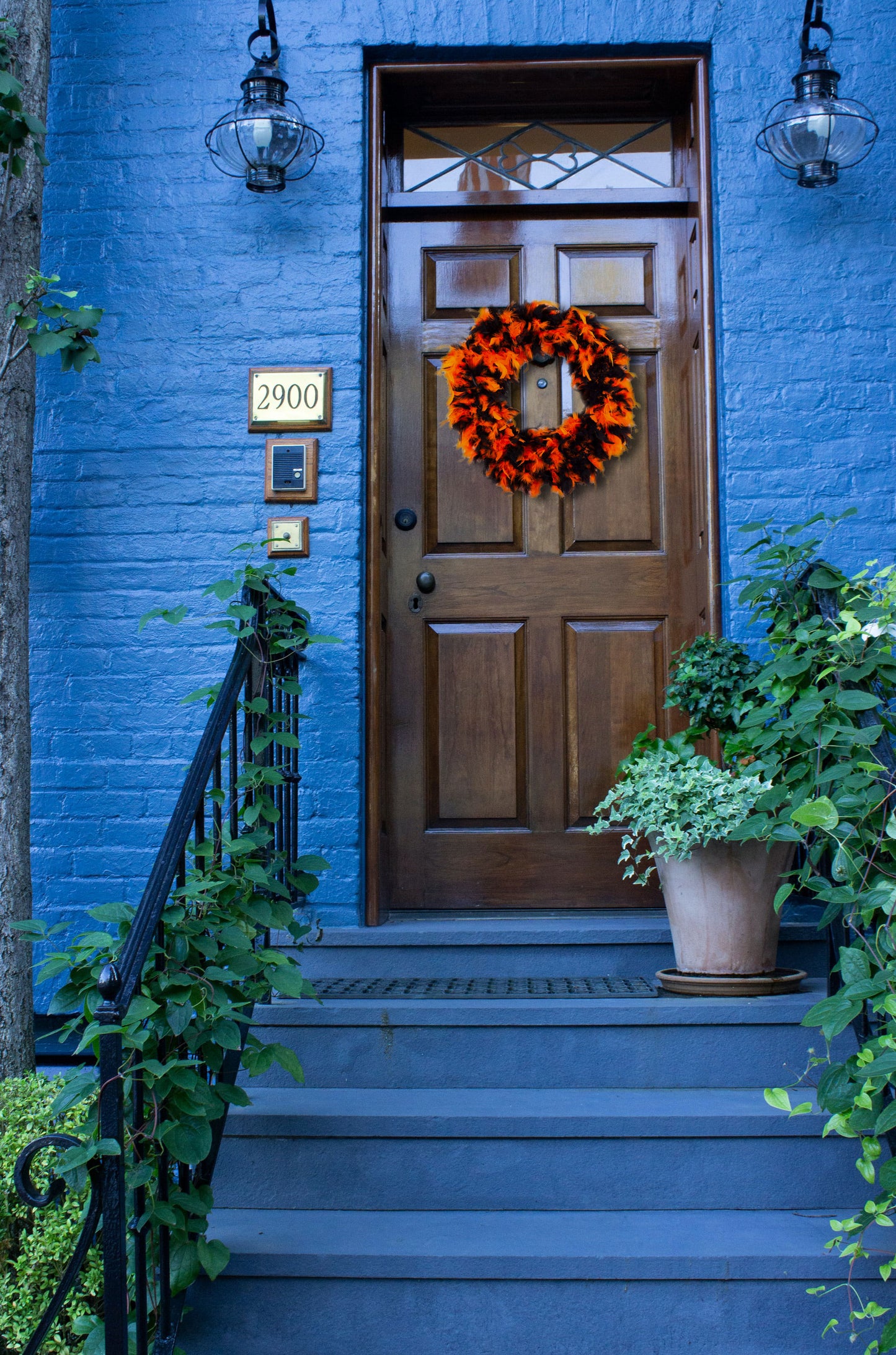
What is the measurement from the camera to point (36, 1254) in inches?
89.4

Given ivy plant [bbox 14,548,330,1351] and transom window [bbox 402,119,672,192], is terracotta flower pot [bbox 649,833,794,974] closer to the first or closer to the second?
ivy plant [bbox 14,548,330,1351]

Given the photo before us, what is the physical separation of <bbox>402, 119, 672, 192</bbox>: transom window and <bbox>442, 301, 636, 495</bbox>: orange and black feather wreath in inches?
19.0

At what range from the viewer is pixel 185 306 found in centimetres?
354

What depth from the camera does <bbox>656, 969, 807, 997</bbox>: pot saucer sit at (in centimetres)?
271

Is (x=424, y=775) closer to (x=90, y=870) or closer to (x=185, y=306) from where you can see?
(x=90, y=870)

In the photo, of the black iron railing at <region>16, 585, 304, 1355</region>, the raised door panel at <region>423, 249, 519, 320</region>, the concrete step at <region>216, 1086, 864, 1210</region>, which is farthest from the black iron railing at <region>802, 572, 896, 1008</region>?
the raised door panel at <region>423, 249, 519, 320</region>

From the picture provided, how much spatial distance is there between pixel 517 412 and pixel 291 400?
772 millimetres

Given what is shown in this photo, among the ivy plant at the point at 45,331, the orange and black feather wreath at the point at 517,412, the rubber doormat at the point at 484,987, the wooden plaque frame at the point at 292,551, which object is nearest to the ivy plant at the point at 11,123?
the ivy plant at the point at 45,331

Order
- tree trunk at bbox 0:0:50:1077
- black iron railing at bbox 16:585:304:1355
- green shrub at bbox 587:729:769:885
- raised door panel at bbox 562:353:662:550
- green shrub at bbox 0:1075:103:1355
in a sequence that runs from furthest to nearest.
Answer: raised door panel at bbox 562:353:662:550 → tree trunk at bbox 0:0:50:1077 → green shrub at bbox 587:729:769:885 → green shrub at bbox 0:1075:103:1355 → black iron railing at bbox 16:585:304:1355

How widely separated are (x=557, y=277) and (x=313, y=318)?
2.88ft

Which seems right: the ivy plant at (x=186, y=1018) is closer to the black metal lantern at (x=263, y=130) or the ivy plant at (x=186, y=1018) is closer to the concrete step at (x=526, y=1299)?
the concrete step at (x=526, y=1299)

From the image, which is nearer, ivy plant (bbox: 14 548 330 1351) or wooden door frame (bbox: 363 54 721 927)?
ivy plant (bbox: 14 548 330 1351)

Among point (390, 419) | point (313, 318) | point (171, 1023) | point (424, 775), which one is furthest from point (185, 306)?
point (171, 1023)

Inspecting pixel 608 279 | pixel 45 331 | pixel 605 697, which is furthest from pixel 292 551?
pixel 608 279
